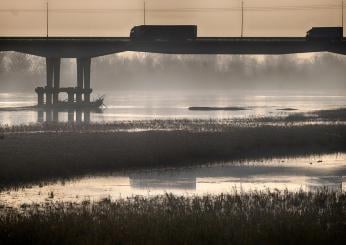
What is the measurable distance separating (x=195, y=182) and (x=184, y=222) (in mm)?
12646

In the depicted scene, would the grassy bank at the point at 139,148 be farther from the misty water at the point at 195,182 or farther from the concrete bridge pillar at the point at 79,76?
the concrete bridge pillar at the point at 79,76

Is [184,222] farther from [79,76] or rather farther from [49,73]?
[79,76]

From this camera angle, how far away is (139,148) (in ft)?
159

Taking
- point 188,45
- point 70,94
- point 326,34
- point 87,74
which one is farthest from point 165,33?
point 70,94

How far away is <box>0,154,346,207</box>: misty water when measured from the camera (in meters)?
31.8

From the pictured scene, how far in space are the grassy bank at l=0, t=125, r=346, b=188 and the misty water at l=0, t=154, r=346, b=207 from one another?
7.18ft

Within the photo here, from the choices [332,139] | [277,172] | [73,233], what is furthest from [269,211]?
[332,139]

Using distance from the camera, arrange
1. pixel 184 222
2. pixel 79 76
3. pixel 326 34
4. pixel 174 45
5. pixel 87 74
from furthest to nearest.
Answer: pixel 79 76 → pixel 87 74 → pixel 326 34 → pixel 174 45 → pixel 184 222

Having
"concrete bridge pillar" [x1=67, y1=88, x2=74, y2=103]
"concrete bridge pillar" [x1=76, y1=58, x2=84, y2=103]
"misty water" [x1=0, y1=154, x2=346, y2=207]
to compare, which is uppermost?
"concrete bridge pillar" [x1=76, y1=58, x2=84, y2=103]

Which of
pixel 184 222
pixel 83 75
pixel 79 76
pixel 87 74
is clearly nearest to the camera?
pixel 184 222

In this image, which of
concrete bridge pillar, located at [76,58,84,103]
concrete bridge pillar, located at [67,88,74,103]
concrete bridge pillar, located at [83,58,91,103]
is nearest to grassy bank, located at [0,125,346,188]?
concrete bridge pillar, located at [83,58,91,103]

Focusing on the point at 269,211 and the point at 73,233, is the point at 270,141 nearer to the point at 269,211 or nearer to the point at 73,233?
the point at 269,211

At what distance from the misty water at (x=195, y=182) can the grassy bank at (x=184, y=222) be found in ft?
11.1

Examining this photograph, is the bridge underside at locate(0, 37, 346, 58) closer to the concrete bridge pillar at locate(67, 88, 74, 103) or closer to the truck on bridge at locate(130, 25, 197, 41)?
the truck on bridge at locate(130, 25, 197, 41)
